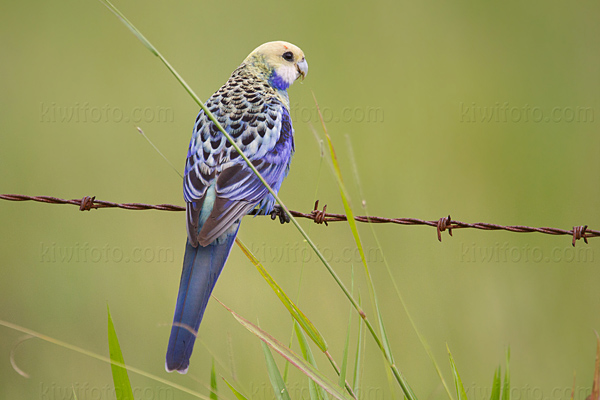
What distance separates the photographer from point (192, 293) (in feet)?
10.9

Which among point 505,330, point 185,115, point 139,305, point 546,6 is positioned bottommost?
point 139,305

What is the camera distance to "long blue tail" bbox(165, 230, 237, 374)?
10.2 ft

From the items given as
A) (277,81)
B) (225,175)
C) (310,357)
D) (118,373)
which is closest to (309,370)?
(310,357)

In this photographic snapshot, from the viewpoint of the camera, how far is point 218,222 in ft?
11.5

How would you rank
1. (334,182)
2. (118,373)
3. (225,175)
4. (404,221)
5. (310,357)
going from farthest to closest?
(334,182) → (225,175) → (404,221) → (310,357) → (118,373)

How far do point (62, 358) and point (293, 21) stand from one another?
508cm

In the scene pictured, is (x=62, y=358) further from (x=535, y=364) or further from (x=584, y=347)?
(x=584, y=347)

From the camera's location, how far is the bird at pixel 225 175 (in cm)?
330

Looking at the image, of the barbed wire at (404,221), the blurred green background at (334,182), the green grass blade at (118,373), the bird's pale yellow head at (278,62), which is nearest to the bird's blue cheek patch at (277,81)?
the bird's pale yellow head at (278,62)

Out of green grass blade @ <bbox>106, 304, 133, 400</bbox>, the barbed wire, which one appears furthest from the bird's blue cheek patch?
green grass blade @ <bbox>106, 304, 133, 400</bbox>

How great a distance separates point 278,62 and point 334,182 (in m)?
2.12

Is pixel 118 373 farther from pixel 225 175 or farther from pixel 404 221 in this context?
pixel 404 221

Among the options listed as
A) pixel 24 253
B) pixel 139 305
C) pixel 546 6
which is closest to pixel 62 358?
pixel 139 305

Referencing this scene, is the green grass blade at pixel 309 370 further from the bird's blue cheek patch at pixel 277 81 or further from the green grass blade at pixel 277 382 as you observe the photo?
the bird's blue cheek patch at pixel 277 81
